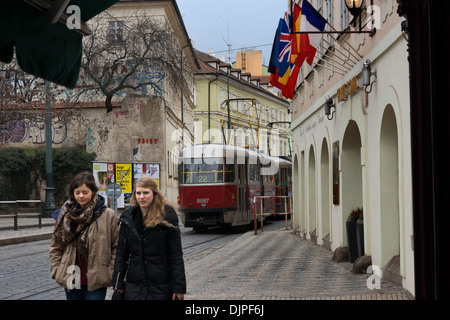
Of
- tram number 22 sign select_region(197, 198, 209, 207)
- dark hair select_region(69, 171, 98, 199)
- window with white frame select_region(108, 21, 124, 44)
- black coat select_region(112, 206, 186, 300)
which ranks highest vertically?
window with white frame select_region(108, 21, 124, 44)

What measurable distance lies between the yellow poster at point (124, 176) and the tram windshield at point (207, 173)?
29.4ft

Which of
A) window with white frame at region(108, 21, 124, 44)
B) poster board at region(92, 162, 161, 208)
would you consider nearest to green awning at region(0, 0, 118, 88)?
poster board at region(92, 162, 161, 208)

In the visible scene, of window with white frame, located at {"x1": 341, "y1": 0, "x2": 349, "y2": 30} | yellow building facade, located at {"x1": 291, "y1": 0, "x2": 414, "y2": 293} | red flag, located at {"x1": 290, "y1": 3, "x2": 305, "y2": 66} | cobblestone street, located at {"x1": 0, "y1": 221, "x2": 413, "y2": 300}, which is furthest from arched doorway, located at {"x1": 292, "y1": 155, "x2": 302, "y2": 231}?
red flag, located at {"x1": 290, "y1": 3, "x2": 305, "y2": 66}

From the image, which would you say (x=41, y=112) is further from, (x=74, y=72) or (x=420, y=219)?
(x=420, y=219)

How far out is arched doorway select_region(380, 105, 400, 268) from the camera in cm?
1184

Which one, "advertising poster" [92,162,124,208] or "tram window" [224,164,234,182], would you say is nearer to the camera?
"tram window" [224,164,234,182]

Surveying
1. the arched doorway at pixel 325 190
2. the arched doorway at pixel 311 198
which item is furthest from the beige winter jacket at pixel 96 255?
the arched doorway at pixel 311 198

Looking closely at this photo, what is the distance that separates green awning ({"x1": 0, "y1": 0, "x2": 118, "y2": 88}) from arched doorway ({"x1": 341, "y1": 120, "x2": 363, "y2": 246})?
988cm

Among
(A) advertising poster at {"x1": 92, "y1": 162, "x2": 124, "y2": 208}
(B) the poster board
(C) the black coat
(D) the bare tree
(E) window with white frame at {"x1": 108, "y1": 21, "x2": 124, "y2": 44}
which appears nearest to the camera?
(C) the black coat

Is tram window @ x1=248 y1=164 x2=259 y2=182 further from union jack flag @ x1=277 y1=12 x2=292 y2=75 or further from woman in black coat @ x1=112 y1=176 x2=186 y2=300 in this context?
woman in black coat @ x1=112 y1=176 x2=186 y2=300

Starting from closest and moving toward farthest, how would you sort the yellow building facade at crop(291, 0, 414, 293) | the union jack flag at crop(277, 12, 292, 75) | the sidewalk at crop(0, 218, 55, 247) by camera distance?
the yellow building facade at crop(291, 0, 414, 293) < the union jack flag at crop(277, 12, 292, 75) < the sidewalk at crop(0, 218, 55, 247)

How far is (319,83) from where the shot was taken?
1972cm

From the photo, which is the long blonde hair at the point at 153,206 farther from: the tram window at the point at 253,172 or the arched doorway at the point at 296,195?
the tram window at the point at 253,172

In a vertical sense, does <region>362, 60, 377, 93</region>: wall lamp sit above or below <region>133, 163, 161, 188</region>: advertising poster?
above
